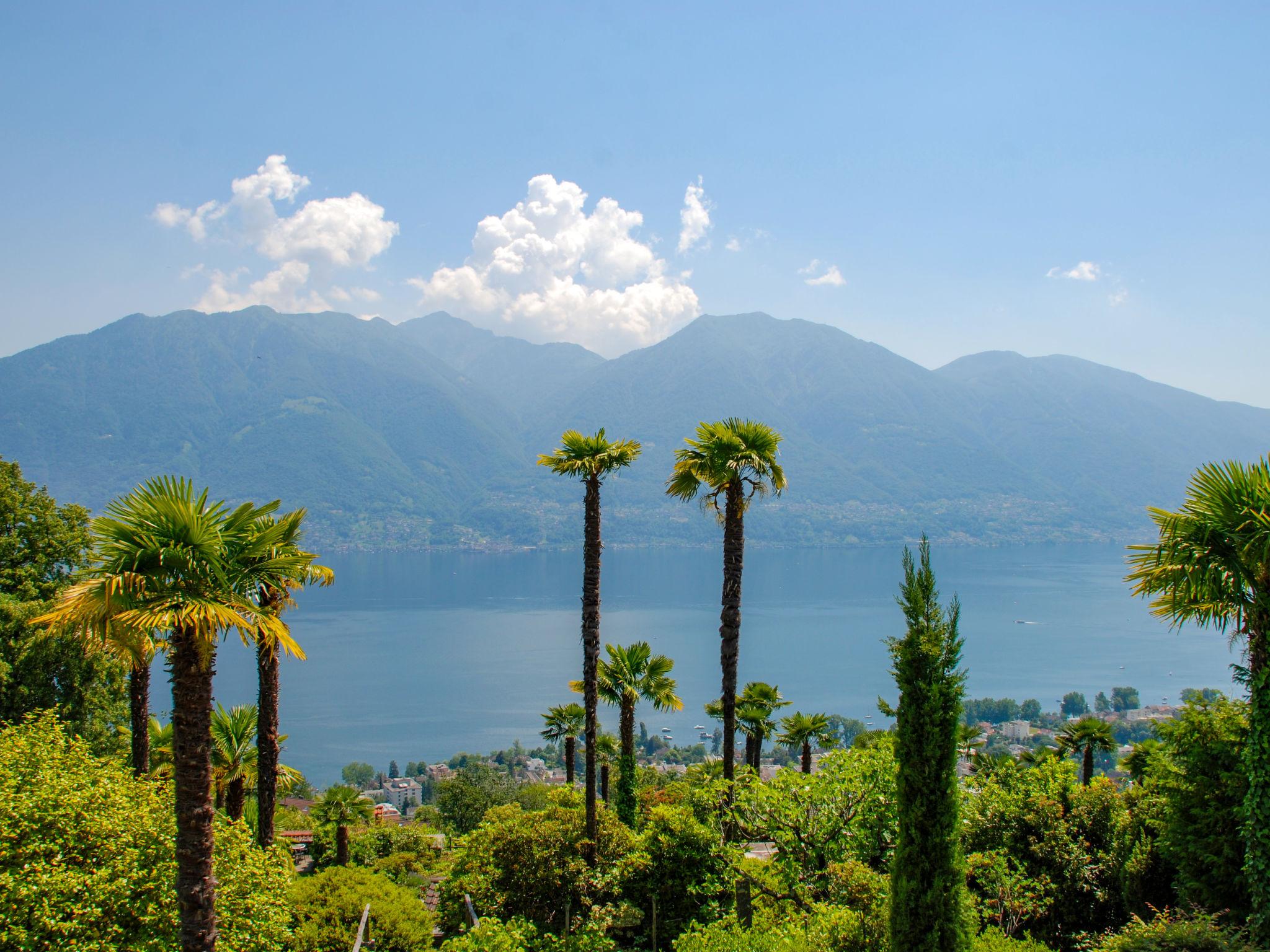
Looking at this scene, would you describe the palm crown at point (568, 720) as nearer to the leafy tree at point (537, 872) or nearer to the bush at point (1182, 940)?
the leafy tree at point (537, 872)

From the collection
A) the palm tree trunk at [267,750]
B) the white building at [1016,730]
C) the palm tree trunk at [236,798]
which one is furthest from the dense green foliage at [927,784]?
the white building at [1016,730]

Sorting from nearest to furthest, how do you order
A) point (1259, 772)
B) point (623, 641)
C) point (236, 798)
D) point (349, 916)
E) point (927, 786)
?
point (927, 786) < point (1259, 772) < point (349, 916) < point (236, 798) < point (623, 641)

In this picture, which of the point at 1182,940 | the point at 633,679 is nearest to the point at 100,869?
the point at 633,679

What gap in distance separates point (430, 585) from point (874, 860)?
195 metres

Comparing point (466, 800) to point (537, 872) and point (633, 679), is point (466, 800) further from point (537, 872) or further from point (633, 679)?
point (537, 872)

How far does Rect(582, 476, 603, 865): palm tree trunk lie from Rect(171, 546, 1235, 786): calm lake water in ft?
118

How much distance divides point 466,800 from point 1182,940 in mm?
34278

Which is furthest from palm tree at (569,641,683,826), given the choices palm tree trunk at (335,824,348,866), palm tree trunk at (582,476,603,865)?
palm tree trunk at (335,824,348,866)

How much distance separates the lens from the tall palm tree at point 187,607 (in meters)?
7.07

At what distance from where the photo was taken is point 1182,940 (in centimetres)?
747

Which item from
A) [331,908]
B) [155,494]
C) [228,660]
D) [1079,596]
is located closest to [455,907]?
[331,908]

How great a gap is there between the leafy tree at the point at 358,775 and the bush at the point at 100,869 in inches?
2371

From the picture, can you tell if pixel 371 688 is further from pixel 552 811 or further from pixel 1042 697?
pixel 552 811

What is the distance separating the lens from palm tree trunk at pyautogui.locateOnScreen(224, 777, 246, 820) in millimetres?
14031
